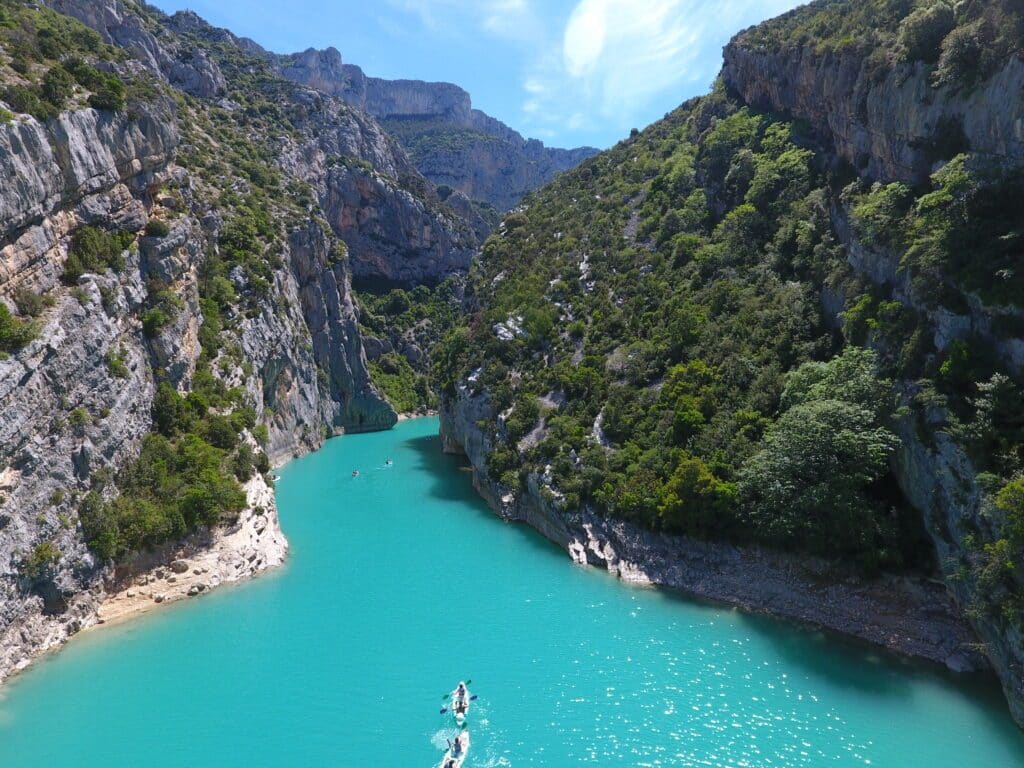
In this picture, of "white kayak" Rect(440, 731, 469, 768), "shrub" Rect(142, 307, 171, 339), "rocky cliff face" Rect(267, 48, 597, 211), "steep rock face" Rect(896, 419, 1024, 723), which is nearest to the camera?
"white kayak" Rect(440, 731, 469, 768)

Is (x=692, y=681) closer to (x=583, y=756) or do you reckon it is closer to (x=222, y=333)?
(x=583, y=756)

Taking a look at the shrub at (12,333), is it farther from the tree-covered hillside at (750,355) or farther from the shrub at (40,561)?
the tree-covered hillside at (750,355)

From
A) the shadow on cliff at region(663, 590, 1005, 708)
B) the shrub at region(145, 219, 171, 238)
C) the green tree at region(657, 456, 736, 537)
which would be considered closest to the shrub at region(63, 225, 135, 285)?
the shrub at region(145, 219, 171, 238)

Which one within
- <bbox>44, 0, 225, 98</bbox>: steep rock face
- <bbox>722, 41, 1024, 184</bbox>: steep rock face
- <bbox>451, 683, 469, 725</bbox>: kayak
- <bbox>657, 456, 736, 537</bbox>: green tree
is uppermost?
<bbox>44, 0, 225, 98</bbox>: steep rock face

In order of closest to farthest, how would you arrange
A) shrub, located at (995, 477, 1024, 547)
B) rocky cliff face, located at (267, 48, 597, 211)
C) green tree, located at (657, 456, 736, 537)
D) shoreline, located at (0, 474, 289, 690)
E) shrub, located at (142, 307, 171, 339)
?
shrub, located at (995, 477, 1024, 547) → shoreline, located at (0, 474, 289, 690) → green tree, located at (657, 456, 736, 537) → shrub, located at (142, 307, 171, 339) → rocky cliff face, located at (267, 48, 597, 211)

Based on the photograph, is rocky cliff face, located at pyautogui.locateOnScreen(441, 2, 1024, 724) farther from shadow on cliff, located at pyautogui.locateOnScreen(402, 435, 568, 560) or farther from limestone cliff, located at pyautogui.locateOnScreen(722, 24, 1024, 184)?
shadow on cliff, located at pyautogui.locateOnScreen(402, 435, 568, 560)

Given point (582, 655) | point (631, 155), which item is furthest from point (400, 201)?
point (582, 655)
